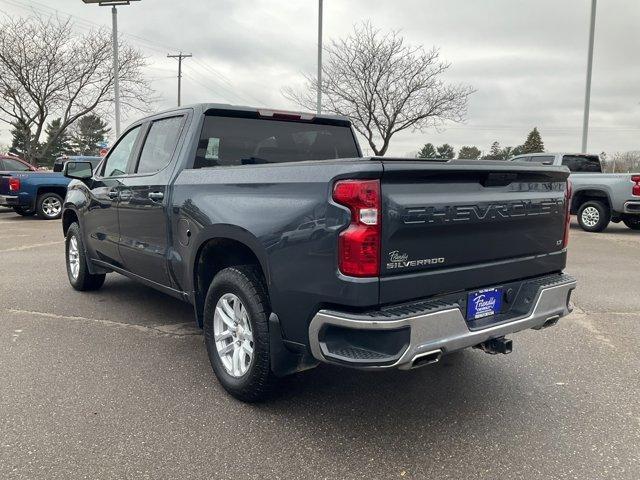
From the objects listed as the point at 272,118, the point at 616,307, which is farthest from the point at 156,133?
the point at 616,307

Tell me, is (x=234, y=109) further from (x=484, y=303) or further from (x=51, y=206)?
(x=51, y=206)

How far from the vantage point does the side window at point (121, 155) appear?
4.93 m

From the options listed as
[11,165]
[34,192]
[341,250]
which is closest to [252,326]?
[341,250]

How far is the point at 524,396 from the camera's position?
3.50 meters

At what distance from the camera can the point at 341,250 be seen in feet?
8.39

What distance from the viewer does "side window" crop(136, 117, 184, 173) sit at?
→ 13.8ft

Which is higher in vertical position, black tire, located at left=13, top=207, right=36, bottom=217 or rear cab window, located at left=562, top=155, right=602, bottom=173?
rear cab window, located at left=562, top=155, right=602, bottom=173

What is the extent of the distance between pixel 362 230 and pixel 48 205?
1455 centimetres

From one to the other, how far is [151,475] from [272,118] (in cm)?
283

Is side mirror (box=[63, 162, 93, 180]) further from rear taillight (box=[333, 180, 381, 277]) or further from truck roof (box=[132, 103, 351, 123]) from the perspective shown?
rear taillight (box=[333, 180, 381, 277])

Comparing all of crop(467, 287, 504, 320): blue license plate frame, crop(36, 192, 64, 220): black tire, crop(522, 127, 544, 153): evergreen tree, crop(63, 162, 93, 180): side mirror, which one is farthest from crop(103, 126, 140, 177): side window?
crop(522, 127, 544, 153): evergreen tree

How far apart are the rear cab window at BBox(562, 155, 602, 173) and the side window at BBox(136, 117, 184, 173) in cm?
1241

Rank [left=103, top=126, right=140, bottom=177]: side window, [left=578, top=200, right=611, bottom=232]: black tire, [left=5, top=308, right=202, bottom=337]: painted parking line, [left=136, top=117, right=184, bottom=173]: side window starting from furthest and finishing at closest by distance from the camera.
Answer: [left=578, top=200, right=611, bottom=232]: black tire → [left=103, top=126, right=140, bottom=177]: side window → [left=5, top=308, right=202, bottom=337]: painted parking line → [left=136, top=117, right=184, bottom=173]: side window

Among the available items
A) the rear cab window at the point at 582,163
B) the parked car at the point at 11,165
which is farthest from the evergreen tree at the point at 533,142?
the parked car at the point at 11,165
